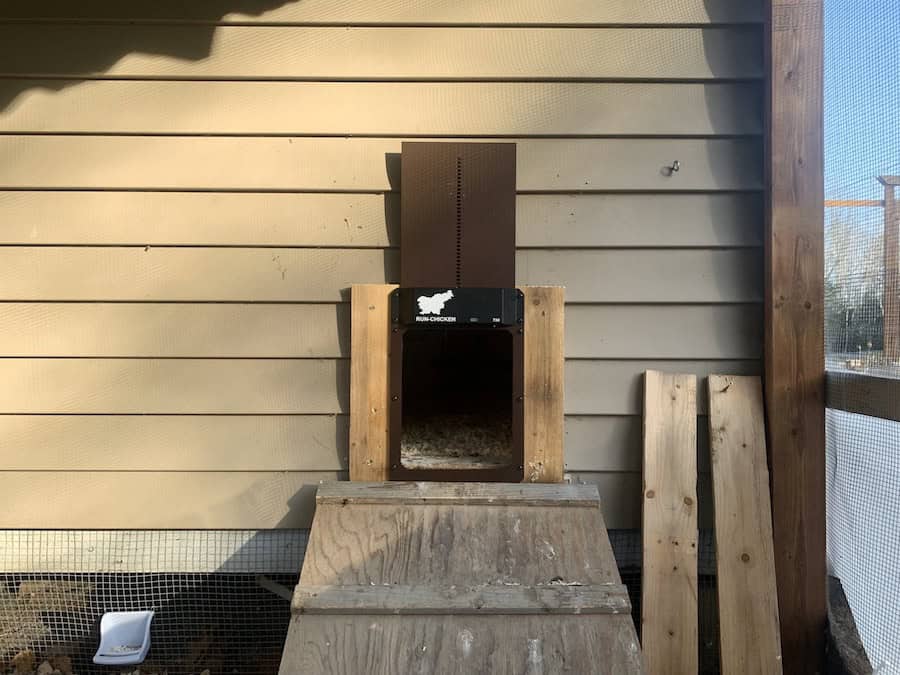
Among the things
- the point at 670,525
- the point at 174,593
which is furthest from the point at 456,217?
the point at 174,593

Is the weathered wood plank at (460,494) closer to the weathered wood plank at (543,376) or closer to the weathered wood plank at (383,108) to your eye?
the weathered wood plank at (543,376)

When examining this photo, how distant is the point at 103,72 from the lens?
1.74 meters

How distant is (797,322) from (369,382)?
1225 mm

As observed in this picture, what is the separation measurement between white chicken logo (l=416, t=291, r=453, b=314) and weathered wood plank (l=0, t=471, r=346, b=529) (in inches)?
22.3

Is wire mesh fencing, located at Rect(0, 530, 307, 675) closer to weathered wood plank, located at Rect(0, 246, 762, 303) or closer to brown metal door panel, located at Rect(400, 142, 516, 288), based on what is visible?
weathered wood plank, located at Rect(0, 246, 762, 303)

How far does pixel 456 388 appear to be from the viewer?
2.15 meters

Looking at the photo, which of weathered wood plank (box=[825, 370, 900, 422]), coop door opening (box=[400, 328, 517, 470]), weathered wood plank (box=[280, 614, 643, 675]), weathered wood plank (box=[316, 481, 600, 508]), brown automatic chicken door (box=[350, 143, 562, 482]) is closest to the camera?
weathered wood plank (box=[280, 614, 643, 675])

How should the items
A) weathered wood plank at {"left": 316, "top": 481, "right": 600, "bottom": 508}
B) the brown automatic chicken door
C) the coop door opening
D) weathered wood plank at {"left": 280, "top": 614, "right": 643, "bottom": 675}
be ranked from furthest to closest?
the coop door opening
the brown automatic chicken door
weathered wood plank at {"left": 316, "top": 481, "right": 600, "bottom": 508}
weathered wood plank at {"left": 280, "top": 614, "right": 643, "bottom": 675}

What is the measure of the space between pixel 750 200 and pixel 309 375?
139 cm

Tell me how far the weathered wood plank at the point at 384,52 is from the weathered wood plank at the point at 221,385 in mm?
842

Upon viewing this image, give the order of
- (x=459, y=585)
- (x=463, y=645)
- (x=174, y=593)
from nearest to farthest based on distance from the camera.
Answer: (x=463, y=645)
(x=459, y=585)
(x=174, y=593)

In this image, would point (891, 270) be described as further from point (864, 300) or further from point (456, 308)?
point (456, 308)

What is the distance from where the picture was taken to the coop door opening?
1982 millimetres

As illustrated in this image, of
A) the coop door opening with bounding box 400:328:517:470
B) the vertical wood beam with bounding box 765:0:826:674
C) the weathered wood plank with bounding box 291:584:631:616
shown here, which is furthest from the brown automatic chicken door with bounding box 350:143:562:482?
the vertical wood beam with bounding box 765:0:826:674
